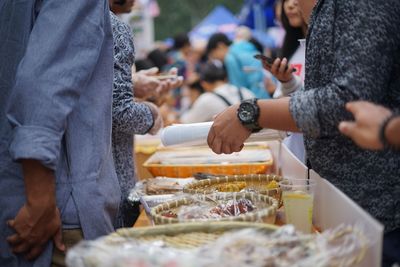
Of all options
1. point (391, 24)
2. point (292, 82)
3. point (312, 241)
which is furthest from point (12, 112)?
point (292, 82)

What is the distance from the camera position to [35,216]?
1.83 metres

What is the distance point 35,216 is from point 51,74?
0.42 metres

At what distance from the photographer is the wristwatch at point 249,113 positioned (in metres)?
1.86

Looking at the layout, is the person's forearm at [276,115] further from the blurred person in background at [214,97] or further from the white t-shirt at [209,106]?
the white t-shirt at [209,106]

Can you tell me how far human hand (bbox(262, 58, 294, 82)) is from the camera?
3156 mm

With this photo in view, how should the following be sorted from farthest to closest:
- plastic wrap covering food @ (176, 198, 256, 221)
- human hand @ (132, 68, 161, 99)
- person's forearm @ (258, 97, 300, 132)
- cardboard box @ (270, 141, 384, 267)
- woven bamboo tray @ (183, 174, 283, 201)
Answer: human hand @ (132, 68, 161, 99) → woven bamboo tray @ (183, 174, 283, 201) → plastic wrap covering food @ (176, 198, 256, 221) → person's forearm @ (258, 97, 300, 132) → cardboard box @ (270, 141, 384, 267)

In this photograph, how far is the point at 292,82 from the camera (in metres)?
3.29

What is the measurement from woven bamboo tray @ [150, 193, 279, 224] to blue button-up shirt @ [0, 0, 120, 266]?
0.59 feet

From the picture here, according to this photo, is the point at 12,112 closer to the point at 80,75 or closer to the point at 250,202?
the point at 80,75

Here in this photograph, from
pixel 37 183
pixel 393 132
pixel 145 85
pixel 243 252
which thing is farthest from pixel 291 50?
pixel 243 252

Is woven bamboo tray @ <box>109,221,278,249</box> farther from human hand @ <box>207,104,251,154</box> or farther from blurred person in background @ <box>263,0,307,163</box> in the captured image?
blurred person in background @ <box>263,0,307,163</box>

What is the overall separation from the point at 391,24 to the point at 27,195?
44.8 inches

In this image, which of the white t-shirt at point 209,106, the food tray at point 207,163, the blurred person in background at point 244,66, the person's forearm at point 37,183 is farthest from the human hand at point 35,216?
the blurred person in background at point 244,66

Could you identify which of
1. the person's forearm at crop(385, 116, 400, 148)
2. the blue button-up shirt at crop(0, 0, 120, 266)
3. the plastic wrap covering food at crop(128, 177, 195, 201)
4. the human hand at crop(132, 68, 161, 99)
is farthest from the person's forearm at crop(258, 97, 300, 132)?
the human hand at crop(132, 68, 161, 99)
